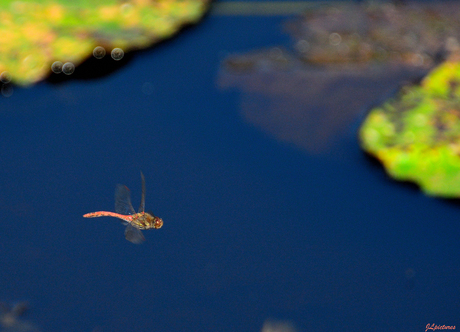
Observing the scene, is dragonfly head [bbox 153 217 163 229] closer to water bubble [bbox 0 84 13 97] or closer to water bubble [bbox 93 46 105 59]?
water bubble [bbox 0 84 13 97]

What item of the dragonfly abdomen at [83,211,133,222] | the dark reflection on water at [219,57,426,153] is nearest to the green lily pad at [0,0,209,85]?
the dark reflection on water at [219,57,426,153]

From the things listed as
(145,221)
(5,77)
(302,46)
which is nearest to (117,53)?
(5,77)

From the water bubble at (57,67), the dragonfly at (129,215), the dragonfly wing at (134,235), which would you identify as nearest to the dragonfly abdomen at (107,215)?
the dragonfly at (129,215)

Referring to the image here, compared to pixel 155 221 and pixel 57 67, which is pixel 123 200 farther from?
pixel 57 67

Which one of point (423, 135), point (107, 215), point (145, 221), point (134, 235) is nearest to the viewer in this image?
point (134, 235)

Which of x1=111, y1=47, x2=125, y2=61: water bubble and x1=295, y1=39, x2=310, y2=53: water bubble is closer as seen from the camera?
x1=111, y1=47, x2=125, y2=61: water bubble
